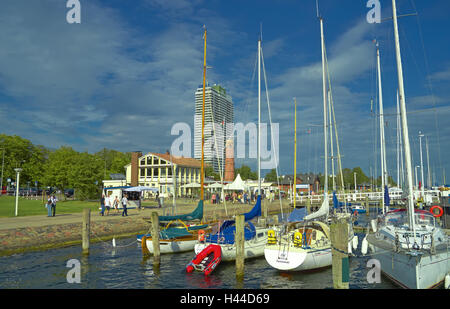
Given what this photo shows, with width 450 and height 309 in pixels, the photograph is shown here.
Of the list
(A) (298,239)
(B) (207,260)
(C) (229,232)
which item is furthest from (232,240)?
(A) (298,239)

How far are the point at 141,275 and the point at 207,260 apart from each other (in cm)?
357

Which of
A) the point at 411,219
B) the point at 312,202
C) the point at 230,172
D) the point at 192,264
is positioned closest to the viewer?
the point at 411,219

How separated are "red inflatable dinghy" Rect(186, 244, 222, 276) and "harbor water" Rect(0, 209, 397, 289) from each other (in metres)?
0.33

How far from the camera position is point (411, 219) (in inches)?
563

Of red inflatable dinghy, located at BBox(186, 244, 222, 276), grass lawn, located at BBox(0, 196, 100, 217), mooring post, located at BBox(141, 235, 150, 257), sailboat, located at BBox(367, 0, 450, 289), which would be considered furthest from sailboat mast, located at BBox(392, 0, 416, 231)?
grass lawn, located at BBox(0, 196, 100, 217)

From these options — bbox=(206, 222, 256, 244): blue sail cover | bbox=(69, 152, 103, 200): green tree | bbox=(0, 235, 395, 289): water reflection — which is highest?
bbox=(69, 152, 103, 200): green tree

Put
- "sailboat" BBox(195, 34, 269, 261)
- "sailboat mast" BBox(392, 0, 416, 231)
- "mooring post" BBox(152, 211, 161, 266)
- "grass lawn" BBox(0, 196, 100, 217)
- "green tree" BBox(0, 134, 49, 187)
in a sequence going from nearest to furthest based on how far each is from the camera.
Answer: "sailboat mast" BBox(392, 0, 416, 231)
"mooring post" BBox(152, 211, 161, 266)
"sailboat" BBox(195, 34, 269, 261)
"grass lawn" BBox(0, 196, 100, 217)
"green tree" BBox(0, 134, 49, 187)

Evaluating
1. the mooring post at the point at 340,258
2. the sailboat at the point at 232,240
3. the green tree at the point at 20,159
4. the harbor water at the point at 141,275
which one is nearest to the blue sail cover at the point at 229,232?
the sailboat at the point at 232,240

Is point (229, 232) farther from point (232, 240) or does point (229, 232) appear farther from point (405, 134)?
point (405, 134)

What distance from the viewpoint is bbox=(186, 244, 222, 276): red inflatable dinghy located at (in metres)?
17.1

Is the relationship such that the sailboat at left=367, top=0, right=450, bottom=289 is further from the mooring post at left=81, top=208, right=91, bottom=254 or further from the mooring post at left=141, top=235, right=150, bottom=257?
the mooring post at left=81, top=208, right=91, bottom=254
